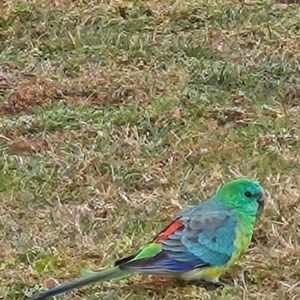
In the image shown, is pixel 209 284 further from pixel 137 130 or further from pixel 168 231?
pixel 137 130

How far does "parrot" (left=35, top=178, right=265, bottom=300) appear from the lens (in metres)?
3.92

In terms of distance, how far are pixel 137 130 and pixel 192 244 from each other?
1782 millimetres

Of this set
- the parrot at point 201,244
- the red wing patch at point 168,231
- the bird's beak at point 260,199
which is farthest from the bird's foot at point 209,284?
the bird's beak at point 260,199

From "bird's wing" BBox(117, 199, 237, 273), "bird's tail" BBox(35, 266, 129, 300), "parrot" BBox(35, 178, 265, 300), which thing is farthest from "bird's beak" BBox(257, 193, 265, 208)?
"bird's tail" BBox(35, 266, 129, 300)

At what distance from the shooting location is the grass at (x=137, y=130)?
172 inches

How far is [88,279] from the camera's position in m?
3.90

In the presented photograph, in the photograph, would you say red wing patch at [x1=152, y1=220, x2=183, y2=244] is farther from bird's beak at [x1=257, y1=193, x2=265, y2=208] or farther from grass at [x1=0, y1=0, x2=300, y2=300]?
bird's beak at [x1=257, y1=193, x2=265, y2=208]

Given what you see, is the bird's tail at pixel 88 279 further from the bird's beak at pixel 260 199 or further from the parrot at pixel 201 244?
the bird's beak at pixel 260 199

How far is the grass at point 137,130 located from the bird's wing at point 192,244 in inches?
5.0

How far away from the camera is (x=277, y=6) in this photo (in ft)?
25.9

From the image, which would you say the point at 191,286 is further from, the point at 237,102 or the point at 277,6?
the point at 277,6

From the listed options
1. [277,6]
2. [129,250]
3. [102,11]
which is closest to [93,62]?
[102,11]

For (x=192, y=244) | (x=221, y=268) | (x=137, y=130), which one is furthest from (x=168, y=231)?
(x=137, y=130)

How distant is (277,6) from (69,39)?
1.64 meters
